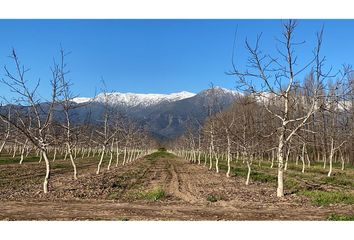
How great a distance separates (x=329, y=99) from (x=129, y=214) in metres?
12.5

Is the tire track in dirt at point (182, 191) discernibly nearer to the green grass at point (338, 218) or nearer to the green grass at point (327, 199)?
the green grass at point (327, 199)

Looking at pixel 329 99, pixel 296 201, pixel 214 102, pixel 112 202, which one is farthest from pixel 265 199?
pixel 214 102

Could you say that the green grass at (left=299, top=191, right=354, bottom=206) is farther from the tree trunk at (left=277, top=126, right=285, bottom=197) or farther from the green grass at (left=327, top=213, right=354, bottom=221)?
the green grass at (left=327, top=213, right=354, bottom=221)

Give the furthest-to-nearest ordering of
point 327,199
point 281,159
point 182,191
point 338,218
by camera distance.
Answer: point 182,191, point 281,159, point 327,199, point 338,218

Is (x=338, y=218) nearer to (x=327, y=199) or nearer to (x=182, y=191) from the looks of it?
(x=327, y=199)

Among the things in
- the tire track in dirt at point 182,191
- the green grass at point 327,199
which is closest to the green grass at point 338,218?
the green grass at point 327,199

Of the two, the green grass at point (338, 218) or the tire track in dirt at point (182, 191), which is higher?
the green grass at point (338, 218)

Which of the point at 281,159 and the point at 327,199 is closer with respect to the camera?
the point at 327,199

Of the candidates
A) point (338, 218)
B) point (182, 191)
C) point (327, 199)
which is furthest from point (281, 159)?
point (338, 218)

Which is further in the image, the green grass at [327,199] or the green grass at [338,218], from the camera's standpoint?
the green grass at [327,199]

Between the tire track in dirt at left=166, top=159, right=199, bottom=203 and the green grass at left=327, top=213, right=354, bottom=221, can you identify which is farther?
the tire track in dirt at left=166, top=159, right=199, bottom=203

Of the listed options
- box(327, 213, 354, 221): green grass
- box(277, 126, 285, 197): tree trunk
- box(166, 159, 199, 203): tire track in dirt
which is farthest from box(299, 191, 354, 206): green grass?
box(166, 159, 199, 203): tire track in dirt

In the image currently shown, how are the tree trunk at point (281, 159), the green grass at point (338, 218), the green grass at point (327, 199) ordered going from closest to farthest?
1. the green grass at point (338, 218)
2. the green grass at point (327, 199)
3. the tree trunk at point (281, 159)

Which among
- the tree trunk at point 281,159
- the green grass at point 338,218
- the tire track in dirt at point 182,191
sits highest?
the tree trunk at point 281,159
